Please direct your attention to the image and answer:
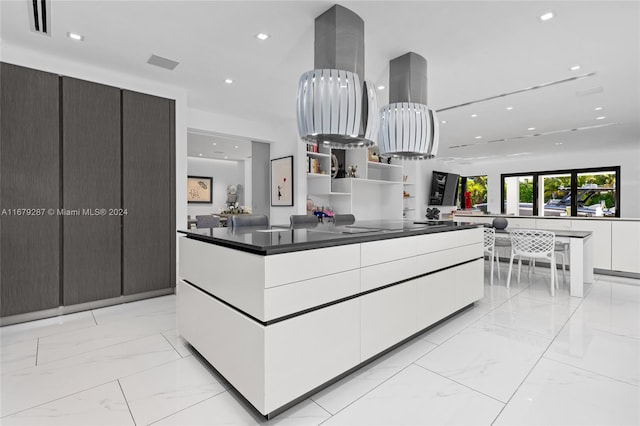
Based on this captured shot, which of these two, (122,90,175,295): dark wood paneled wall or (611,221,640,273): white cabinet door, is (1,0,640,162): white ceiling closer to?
(122,90,175,295): dark wood paneled wall

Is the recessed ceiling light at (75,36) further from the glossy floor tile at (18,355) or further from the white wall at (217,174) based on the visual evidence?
the white wall at (217,174)

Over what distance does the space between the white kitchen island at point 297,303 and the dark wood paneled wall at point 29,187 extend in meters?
1.79

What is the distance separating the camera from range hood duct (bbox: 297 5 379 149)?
2324mm

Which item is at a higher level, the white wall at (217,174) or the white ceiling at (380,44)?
the white ceiling at (380,44)

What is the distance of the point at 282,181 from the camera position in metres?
5.71

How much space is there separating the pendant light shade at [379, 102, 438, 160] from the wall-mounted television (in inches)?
259

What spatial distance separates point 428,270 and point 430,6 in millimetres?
2096

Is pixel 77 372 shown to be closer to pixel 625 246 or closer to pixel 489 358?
pixel 489 358

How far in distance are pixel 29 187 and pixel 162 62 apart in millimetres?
1823

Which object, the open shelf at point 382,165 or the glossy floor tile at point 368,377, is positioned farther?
the open shelf at point 382,165

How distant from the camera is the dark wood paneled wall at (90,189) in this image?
10.9 feet

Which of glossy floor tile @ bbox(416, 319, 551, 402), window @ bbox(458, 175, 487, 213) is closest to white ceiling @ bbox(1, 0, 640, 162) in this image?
glossy floor tile @ bbox(416, 319, 551, 402)

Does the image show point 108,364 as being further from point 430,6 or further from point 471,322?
point 430,6

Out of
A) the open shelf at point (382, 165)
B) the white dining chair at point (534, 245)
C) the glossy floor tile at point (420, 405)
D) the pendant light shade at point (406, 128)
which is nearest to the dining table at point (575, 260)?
the white dining chair at point (534, 245)
